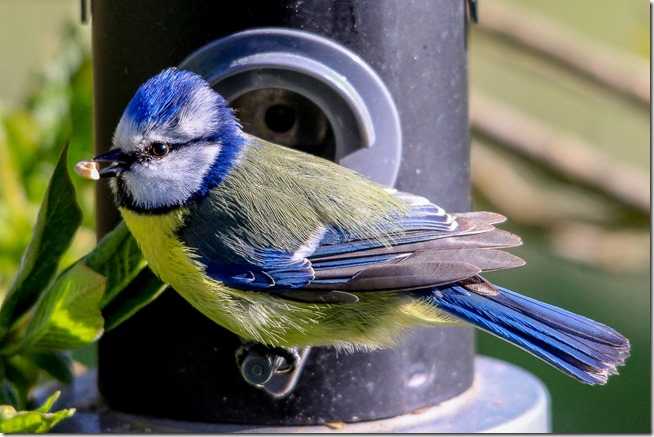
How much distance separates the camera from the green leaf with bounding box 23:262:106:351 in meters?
2.30

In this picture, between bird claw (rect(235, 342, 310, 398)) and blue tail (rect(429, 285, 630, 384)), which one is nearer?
blue tail (rect(429, 285, 630, 384))

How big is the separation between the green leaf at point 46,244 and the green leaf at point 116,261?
0.26 ft

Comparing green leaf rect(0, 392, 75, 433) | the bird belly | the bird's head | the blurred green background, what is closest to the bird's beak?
the bird's head

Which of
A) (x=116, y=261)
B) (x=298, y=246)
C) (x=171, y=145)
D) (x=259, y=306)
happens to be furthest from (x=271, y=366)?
(x=171, y=145)

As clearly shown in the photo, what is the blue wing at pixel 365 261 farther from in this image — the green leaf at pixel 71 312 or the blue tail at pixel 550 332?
the green leaf at pixel 71 312

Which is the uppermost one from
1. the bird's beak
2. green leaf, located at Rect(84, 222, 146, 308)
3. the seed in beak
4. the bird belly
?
the bird's beak

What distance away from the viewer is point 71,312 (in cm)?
233

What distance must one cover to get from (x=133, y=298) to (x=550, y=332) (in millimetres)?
956

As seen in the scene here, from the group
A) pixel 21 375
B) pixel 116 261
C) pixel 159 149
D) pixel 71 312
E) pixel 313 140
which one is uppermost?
pixel 313 140

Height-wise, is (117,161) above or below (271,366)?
above

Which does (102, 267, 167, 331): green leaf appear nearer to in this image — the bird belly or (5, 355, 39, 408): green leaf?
the bird belly

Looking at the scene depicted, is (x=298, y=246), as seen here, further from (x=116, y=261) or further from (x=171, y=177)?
(x=116, y=261)

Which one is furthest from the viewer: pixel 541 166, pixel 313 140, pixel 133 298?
pixel 541 166

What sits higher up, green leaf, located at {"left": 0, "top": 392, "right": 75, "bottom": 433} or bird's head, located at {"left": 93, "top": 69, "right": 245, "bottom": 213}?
bird's head, located at {"left": 93, "top": 69, "right": 245, "bottom": 213}
